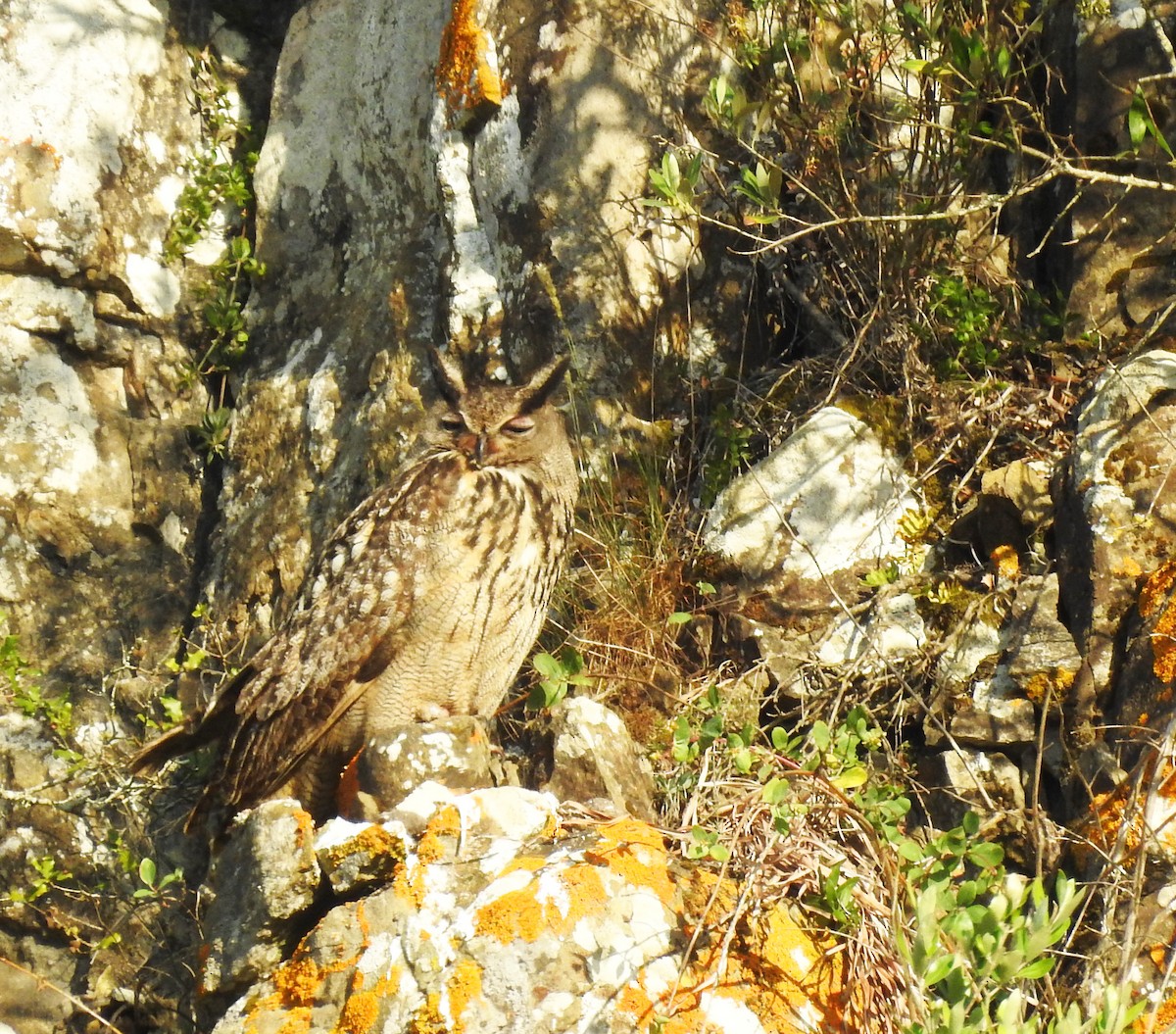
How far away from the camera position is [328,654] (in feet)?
10.9

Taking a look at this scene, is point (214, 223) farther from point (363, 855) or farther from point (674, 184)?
point (363, 855)

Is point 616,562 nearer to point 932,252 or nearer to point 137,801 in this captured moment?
point 932,252

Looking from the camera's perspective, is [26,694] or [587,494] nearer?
[26,694]

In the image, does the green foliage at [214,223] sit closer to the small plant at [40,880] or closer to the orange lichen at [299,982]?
the small plant at [40,880]

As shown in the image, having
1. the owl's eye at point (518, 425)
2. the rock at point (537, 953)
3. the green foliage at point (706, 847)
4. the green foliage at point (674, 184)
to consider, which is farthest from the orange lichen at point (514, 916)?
the green foliage at point (674, 184)

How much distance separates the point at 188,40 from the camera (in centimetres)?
481

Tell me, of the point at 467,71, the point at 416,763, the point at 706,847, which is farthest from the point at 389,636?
the point at 467,71

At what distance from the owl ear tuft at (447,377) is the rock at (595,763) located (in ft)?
3.78

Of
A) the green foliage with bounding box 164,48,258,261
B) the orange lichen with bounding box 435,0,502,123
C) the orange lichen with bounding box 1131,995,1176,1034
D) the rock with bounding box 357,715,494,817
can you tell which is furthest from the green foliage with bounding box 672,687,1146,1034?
the green foliage with bounding box 164,48,258,261

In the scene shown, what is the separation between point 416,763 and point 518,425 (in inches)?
45.5

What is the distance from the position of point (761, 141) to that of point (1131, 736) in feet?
7.69

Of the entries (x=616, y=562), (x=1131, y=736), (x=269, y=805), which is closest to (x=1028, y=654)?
(x=1131, y=736)

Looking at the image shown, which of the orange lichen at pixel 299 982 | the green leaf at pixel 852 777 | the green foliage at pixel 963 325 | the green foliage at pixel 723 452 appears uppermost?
the green foliage at pixel 963 325

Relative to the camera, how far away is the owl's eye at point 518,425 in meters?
3.69
